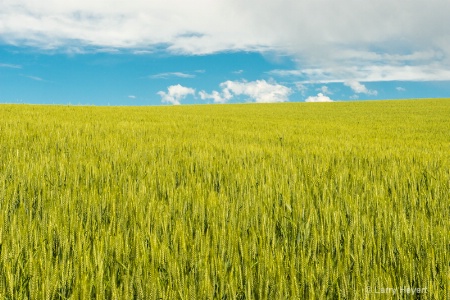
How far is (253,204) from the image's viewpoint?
2891mm

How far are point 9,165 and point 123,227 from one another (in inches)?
92.4

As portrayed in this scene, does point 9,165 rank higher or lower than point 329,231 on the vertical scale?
higher

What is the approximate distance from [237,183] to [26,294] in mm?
2212

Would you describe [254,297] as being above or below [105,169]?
below

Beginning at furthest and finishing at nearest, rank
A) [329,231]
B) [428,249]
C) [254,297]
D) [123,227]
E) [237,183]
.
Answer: [237,183] → [123,227] → [329,231] → [428,249] → [254,297]

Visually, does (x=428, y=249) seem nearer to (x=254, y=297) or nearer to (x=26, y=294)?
(x=254, y=297)

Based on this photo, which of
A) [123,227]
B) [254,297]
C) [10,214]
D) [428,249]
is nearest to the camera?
[254,297]

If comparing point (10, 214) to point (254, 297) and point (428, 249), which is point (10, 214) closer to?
point (254, 297)

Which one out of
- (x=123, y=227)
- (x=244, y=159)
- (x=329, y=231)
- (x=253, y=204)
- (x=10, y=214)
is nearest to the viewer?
(x=329, y=231)

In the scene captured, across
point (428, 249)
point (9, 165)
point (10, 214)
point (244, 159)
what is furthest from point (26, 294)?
point (244, 159)

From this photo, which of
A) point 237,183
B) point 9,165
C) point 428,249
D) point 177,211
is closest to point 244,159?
point 237,183

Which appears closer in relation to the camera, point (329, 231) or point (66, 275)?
point (66, 275)

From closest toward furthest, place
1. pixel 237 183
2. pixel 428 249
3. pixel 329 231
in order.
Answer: pixel 428 249
pixel 329 231
pixel 237 183

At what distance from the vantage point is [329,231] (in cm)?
224
